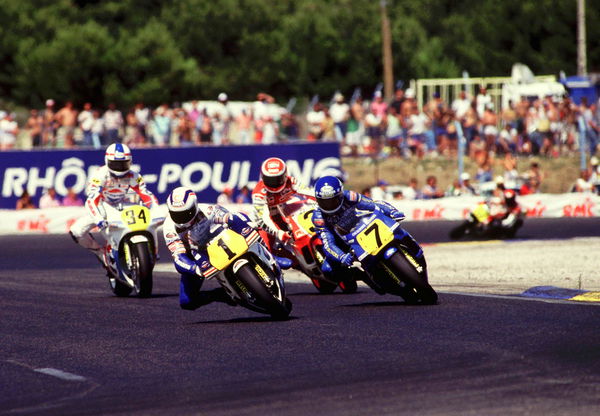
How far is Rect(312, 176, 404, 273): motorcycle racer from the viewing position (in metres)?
12.5

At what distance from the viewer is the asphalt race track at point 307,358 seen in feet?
24.8

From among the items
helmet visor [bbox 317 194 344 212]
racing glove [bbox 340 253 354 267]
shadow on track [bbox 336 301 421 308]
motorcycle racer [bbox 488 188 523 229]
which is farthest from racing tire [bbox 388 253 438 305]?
motorcycle racer [bbox 488 188 523 229]

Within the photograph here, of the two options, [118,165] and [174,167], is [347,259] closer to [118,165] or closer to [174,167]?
[118,165]

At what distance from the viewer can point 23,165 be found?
25.9m

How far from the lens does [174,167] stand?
87.0 feet

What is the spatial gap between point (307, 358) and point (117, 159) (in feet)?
20.7

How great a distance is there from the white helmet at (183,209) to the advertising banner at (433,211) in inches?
490

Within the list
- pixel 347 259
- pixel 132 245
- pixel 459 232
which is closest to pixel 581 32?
pixel 459 232

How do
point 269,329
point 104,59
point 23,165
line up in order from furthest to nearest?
point 104,59, point 23,165, point 269,329

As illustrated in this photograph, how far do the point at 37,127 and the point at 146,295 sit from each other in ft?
52.5

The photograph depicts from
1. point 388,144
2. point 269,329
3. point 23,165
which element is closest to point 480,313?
point 269,329

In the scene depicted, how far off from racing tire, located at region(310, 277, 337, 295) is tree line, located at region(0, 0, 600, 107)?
36.2 meters

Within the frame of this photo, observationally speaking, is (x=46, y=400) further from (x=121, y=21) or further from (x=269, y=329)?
(x=121, y=21)

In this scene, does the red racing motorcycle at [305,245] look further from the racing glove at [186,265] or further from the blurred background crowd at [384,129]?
the blurred background crowd at [384,129]
